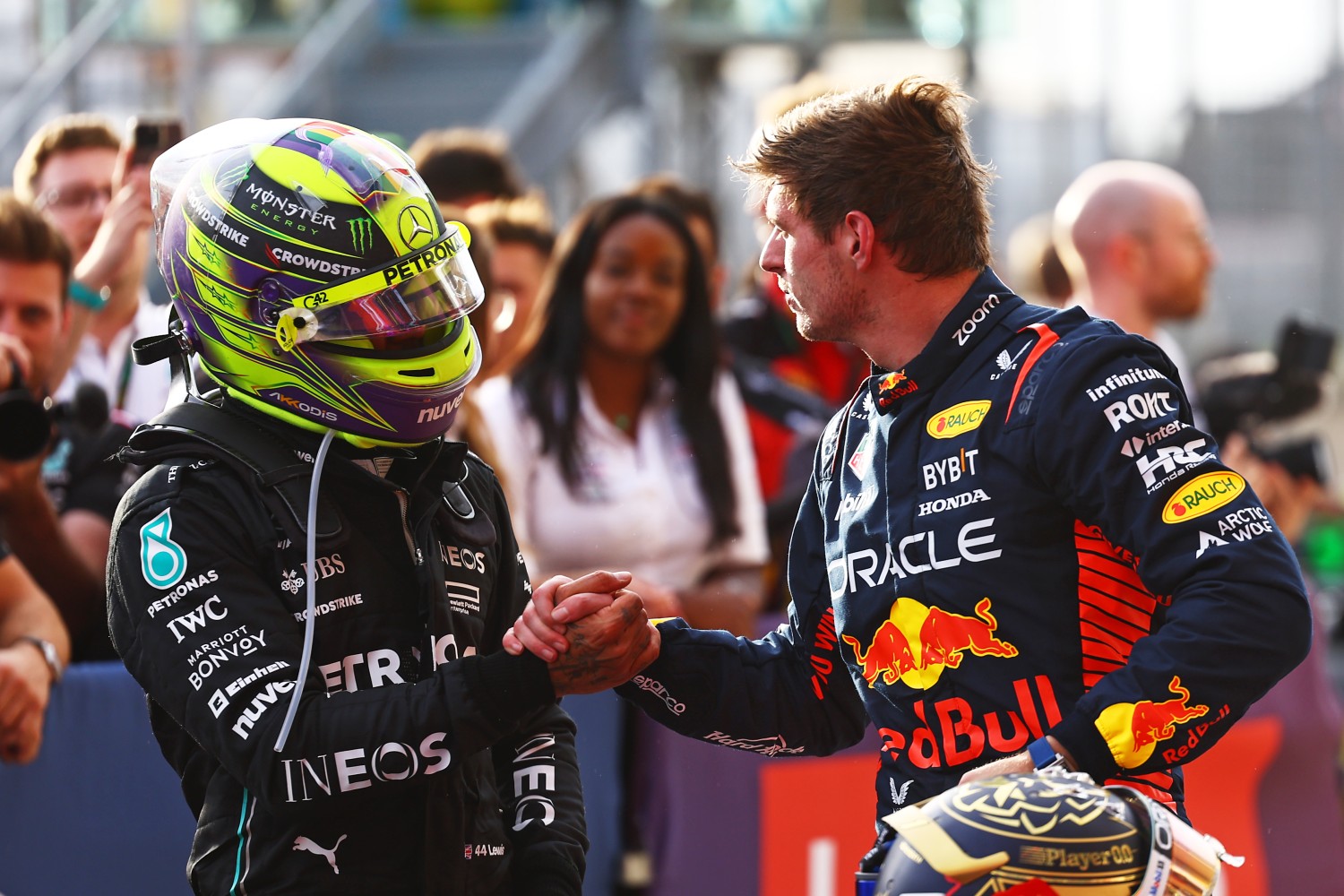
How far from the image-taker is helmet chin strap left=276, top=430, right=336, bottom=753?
2748 mm

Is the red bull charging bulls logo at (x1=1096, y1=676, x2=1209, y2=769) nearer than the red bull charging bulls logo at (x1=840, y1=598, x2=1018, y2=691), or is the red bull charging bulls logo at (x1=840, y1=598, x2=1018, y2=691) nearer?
the red bull charging bulls logo at (x1=1096, y1=676, x2=1209, y2=769)

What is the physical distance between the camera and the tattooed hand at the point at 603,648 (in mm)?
2959

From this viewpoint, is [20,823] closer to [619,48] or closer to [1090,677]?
[1090,677]

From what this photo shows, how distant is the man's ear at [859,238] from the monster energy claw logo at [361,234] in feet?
2.80

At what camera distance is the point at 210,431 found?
9.70 ft

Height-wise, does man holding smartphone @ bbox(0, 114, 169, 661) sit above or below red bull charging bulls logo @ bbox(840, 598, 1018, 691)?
above

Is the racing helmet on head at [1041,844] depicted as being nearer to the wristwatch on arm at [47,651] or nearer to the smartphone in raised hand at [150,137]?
the wristwatch on arm at [47,651]

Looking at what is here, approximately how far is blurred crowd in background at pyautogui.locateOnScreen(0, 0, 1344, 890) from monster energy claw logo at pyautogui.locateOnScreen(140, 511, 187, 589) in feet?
4.56

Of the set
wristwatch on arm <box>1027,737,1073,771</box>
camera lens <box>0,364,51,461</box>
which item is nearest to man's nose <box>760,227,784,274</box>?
wristwatch on arm <box>1027,737,1073,771</box>

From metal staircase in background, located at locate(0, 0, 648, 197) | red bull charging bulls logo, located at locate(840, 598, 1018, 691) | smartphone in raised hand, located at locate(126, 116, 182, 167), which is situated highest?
metal staircase in background, located at locate(0, 0, 648, 197)

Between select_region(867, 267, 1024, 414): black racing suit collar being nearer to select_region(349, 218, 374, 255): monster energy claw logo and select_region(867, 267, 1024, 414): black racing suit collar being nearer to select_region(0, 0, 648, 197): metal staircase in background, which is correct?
select_region(349, 218, 374, 255): monster energy claw logo

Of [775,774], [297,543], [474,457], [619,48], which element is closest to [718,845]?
[775,774]

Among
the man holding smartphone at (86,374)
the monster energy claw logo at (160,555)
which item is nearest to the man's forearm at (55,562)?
the man holding smartphone at (86,374)

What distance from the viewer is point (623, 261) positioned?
6.05 meters
